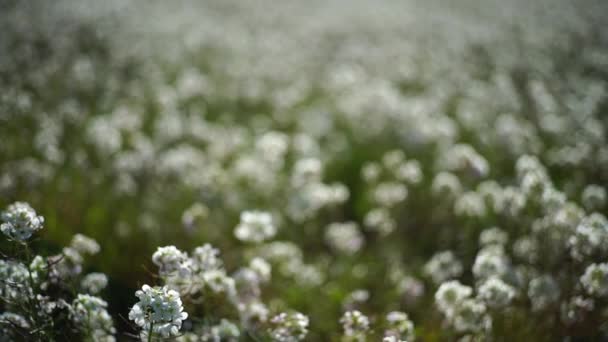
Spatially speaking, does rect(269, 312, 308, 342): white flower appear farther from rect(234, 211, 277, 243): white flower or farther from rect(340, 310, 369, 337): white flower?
rect(234, 211, 277, 243): white flower

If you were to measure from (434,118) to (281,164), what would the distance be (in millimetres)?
2653

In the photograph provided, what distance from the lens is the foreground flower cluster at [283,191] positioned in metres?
2.72

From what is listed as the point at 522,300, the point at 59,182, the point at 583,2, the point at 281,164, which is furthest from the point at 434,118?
the point at 583,2

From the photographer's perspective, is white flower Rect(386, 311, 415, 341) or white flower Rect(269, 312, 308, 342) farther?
white flower Rect(386, 311, 415, 341)

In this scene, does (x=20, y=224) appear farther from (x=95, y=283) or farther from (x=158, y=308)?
(x=158, y=308)

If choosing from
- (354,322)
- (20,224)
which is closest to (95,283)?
(20,224)

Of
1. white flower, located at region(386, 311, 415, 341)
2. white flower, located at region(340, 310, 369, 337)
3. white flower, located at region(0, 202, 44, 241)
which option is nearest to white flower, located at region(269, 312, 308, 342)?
white flower, located at region(340, 310, 369, 337)

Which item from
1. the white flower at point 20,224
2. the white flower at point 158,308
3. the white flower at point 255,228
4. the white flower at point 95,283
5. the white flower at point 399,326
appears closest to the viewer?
the white flower at point 158,308

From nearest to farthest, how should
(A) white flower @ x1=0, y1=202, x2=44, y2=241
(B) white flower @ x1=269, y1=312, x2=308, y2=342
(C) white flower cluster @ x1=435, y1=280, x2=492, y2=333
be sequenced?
(A) white flower @ x1=0, y1=202, x2=44, y2=241 < (B) white flower @ x1=269, y1=312, x2=308, y2=342 < (C) white flower cluster @ x1=435, y1=280, x2=492, y2=333

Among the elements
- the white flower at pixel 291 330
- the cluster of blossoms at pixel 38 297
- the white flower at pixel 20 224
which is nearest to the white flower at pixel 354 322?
the white flower at pixel 291 330

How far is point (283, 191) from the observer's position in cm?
529

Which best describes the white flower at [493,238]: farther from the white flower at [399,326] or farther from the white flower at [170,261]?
the white flower at [170,261]

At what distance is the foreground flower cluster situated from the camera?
8.92 feet

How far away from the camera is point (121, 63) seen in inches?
309
